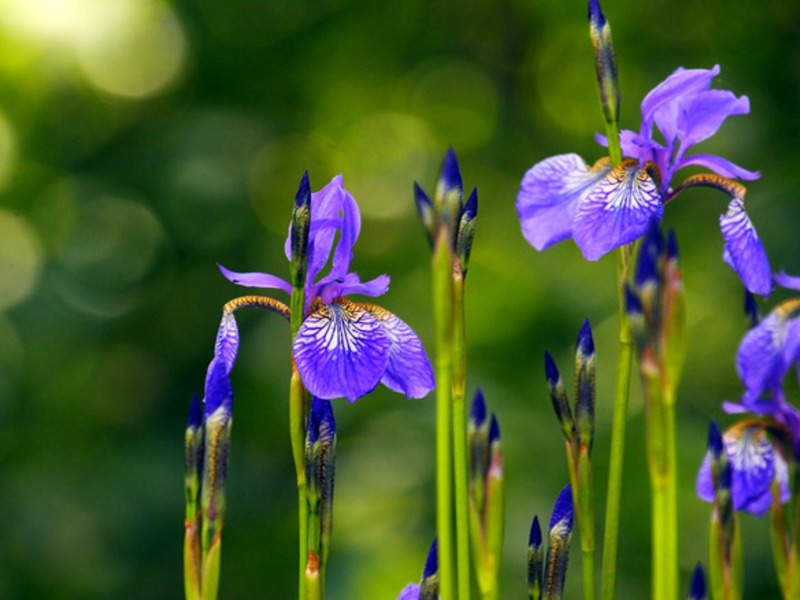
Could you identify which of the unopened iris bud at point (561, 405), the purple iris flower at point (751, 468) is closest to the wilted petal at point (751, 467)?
the purple iris flower at point (751, 468)

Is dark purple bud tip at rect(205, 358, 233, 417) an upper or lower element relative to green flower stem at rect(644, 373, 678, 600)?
upper

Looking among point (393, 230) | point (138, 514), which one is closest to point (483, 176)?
point (393, 230)

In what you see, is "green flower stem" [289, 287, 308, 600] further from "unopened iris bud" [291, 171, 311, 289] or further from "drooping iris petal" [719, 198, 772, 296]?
"drooping iris petal" [719, 198, 772, 296]

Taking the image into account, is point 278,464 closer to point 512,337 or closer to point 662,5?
point 512,337

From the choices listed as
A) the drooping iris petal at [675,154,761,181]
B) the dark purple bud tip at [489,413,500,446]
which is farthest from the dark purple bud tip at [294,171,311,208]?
the drooping iris petal at [675,154,761,181]

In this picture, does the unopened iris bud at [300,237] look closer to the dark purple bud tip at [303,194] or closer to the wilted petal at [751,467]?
the dark purple bud tip at [303,194]
